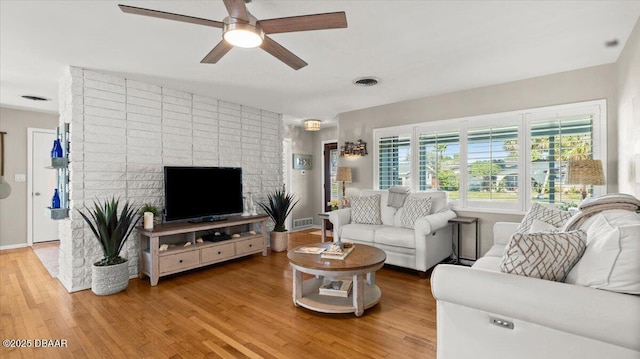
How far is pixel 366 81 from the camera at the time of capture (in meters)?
3.92

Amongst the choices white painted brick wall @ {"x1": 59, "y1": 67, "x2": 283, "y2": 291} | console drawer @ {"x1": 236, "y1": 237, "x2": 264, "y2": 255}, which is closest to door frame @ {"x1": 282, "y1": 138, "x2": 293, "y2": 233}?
white painted brick wall @ {"x1": 59, "y1": 67, "x2": 283, "y2": 291}

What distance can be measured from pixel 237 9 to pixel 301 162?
5413 mm

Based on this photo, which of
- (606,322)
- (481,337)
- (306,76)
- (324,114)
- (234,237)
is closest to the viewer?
(606,322)

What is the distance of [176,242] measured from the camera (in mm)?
4246

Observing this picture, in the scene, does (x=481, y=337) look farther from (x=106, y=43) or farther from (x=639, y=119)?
(x=106, y=43)

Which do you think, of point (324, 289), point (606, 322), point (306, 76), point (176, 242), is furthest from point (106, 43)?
point (606, 322)

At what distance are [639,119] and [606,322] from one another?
198cm

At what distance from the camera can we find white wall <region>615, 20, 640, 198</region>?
2.46 meters

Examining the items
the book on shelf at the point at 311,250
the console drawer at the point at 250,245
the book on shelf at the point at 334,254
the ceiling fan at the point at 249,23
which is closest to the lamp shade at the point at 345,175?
the console drawer at the point at 250,245

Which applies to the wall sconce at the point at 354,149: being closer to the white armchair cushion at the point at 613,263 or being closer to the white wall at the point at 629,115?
the white wall at the point at 629,115

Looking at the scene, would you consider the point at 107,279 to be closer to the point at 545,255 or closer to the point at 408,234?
the point at 408,234

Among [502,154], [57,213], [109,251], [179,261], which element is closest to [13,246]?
[57,213]

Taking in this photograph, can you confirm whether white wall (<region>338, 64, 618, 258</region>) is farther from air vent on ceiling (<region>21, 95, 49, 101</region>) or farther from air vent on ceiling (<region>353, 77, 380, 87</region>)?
air vent on ceiling (<region>21, 95, 49, 101</region>)

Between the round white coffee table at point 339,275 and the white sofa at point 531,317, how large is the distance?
3.24 feet
